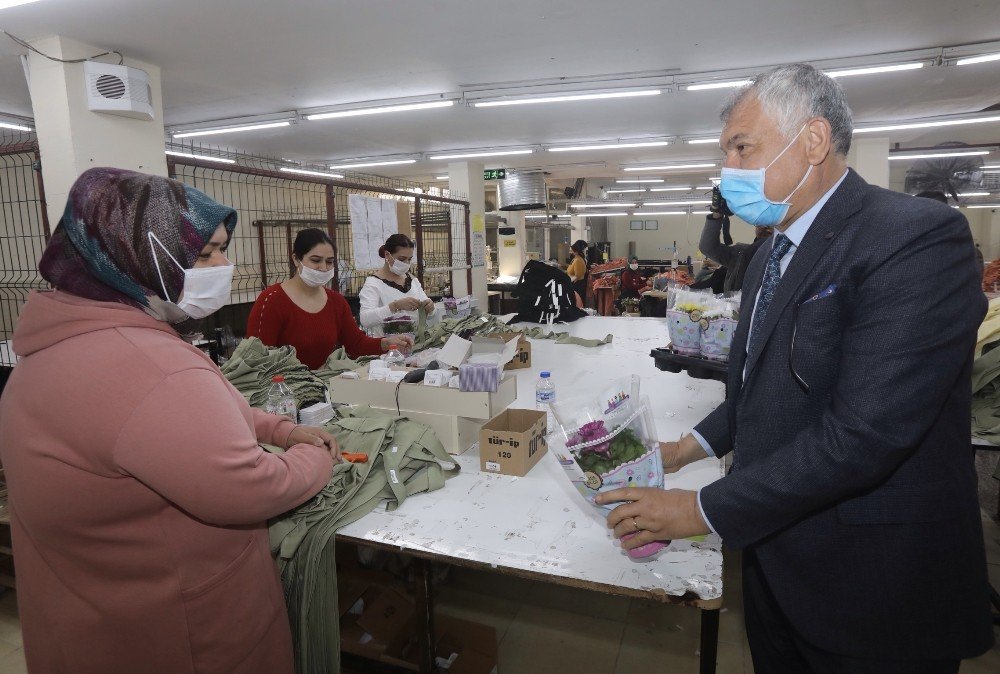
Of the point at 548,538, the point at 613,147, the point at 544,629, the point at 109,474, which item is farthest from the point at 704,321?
the point at 613,147

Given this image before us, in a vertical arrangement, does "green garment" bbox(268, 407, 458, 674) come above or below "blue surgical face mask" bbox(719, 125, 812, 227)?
below

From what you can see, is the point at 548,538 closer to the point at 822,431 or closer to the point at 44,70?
the point at 822,431

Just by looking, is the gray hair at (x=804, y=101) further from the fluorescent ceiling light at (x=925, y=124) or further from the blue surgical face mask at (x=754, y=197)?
the fluorescent ceiling light at (x=925, y=124)

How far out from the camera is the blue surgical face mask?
3.89 ft

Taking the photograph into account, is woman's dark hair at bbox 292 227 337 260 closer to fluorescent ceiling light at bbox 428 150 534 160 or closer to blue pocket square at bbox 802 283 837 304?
blue pocket square at bbox 802 283 837 304

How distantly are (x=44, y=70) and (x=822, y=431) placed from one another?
6.01 metres

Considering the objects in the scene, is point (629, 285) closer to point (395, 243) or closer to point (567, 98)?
point (567, 98)

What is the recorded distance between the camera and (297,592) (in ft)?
4.67

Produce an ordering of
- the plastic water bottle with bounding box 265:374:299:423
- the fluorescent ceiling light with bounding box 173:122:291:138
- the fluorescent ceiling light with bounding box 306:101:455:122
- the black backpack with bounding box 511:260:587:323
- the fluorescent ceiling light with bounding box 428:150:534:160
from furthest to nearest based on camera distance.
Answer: the fluorescent ceiling light with bounding box 428:150:534:160 < the fluorescent ceiling light with bounding box 173:122:291:138 < the fluorescent ceiling light with bounding box 306:101:455:122 < the black backpack with bounding box 511:260:587:323 < the plastic water bottle with bounding box 265:374:299:423

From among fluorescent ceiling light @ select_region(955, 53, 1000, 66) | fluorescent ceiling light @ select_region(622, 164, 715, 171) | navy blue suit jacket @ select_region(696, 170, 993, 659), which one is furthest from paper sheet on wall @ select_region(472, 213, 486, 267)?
navy blue suit jacket @ select_region(696, 170, 993, 659)

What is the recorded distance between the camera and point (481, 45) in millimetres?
4887

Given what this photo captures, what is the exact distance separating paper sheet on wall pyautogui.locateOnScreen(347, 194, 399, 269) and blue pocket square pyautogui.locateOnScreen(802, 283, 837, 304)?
13.8 feet

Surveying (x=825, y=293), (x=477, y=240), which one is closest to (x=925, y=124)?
(x=477, y=240)

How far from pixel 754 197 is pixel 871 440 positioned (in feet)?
1.79
